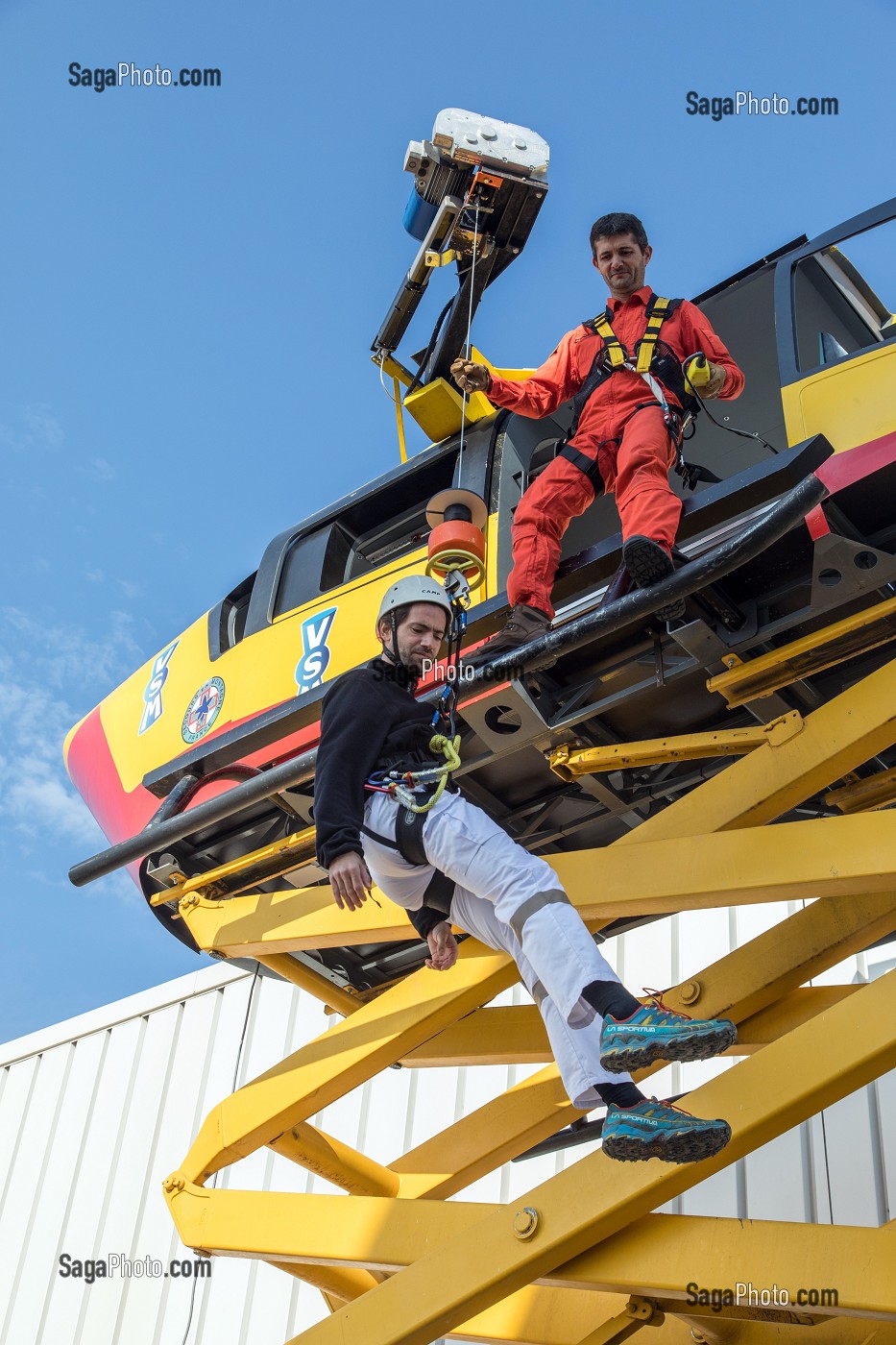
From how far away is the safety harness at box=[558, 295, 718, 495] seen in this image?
484 cm

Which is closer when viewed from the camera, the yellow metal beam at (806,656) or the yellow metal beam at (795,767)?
the yellow metal beam at (795,767)

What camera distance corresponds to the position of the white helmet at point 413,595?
14.1 feet

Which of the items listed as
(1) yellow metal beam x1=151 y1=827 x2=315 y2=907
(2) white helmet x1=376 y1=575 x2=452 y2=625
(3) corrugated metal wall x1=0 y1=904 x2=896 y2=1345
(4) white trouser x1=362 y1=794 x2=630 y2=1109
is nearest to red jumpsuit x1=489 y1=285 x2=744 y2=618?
(2) white helmet x1=376 y1=575 x2=452 y2=625

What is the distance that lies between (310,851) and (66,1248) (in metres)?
5.31

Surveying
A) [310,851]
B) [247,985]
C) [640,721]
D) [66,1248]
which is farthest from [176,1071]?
[640,721]

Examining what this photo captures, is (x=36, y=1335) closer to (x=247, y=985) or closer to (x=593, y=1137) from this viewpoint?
(x=247, y=985)

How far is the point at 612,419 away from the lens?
4918mm

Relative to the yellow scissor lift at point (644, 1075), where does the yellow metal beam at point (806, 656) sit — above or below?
above

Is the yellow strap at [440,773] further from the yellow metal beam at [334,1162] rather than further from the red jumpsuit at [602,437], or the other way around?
the yellow metal beam at [334,1162]

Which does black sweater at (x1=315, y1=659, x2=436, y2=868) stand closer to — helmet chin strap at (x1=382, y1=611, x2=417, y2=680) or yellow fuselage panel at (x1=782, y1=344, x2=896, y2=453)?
helmet chin strap at (x1=382, y1=611, x2=417, y2=680)

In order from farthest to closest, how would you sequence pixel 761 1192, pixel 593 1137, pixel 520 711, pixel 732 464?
1. pixel 732 464
2. pixel 761 1192
3. pixel 593 1137
4. pixel 520 711

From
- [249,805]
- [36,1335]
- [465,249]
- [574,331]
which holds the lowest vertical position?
[36,1335]

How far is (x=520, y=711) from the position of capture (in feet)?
15.8

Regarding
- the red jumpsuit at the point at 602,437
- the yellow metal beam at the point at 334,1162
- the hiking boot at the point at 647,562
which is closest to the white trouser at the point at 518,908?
the hiking boot at the point at 647,562
